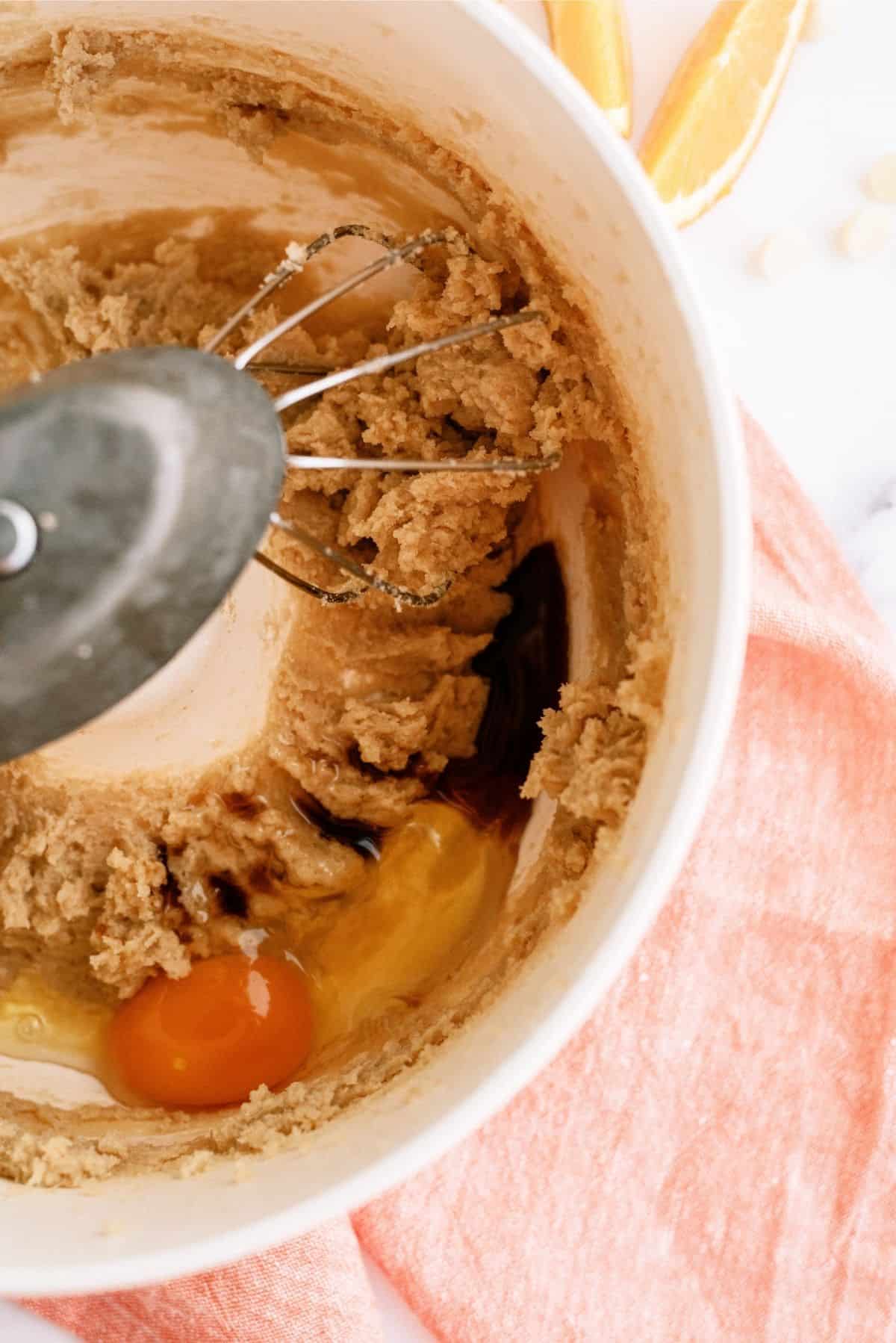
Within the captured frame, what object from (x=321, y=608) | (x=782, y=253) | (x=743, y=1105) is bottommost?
(x=743, y=1105)

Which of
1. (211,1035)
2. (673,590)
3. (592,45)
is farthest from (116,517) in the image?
(592,45)

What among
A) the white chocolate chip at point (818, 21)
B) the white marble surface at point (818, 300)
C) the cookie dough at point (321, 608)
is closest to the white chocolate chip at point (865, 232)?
the white marble surface at point (818, 300)

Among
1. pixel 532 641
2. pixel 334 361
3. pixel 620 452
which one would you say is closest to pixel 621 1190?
pixel 532 641

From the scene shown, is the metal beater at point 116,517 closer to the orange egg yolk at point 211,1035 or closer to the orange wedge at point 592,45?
the orange egg yolk at point 211,1035

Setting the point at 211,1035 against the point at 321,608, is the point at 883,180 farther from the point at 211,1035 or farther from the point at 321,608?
the point at 211,1035

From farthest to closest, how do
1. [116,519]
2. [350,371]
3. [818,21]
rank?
[818,21] → [350,371] → [116,519]
